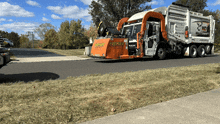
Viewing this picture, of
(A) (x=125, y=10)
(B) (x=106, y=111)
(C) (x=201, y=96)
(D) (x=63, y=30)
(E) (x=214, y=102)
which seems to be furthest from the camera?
(D) (x=63, y=30)

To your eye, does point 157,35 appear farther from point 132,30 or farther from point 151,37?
point 132,30

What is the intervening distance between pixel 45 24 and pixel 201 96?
234 feet

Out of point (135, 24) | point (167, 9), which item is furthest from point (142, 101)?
point (167, 9)

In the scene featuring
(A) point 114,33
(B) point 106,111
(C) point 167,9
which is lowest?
(B) point 106,111

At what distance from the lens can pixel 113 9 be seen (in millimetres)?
20516

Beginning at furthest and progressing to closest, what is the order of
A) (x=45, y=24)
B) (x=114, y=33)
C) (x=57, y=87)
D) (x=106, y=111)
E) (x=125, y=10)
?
(x=45, y=24)
(x=125, y=10)
(x=114, y=33)
(x=57, y=87)
(x=106, y=111)

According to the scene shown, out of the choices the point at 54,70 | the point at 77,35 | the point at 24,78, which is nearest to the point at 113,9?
the point at 54,70

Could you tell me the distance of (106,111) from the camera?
3.05 meters

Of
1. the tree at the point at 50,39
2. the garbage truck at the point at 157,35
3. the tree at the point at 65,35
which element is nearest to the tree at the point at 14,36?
the tree at the point at 50,39

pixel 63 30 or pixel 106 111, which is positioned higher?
pixel 63 30

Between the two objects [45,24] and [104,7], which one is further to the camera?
[45,24]

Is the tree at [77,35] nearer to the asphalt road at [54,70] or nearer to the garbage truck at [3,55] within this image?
the asphalt road at [54,70]

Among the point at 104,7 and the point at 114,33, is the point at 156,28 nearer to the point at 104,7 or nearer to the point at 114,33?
the point at 114,33

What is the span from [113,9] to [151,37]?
9900 mm
